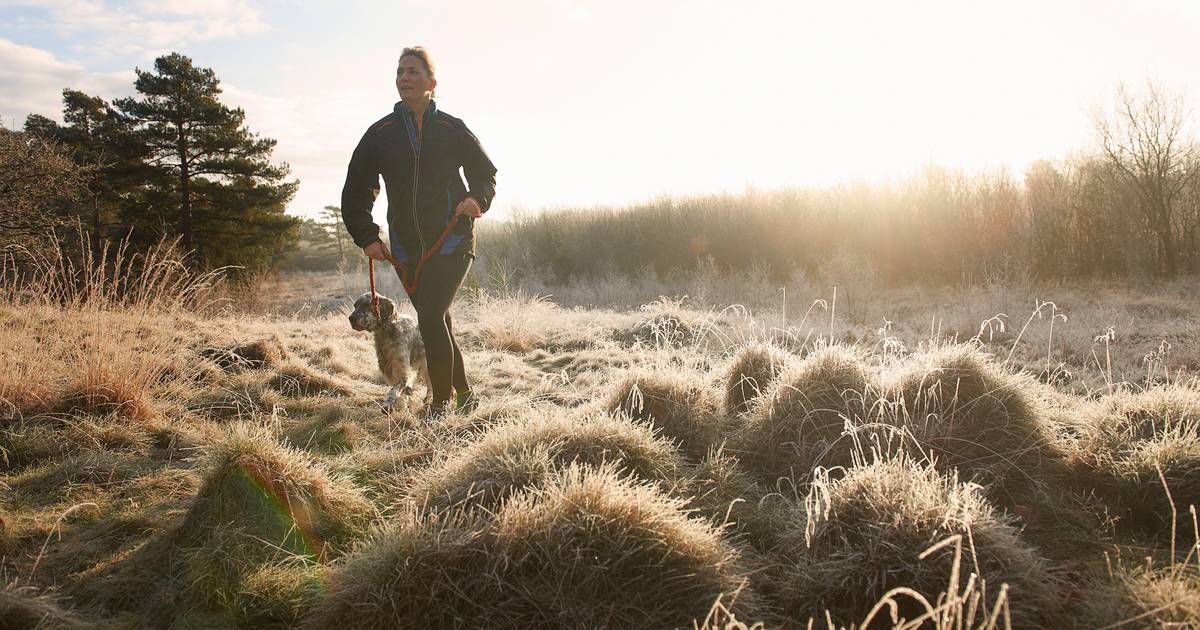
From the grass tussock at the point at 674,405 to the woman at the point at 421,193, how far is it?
3.93 feet

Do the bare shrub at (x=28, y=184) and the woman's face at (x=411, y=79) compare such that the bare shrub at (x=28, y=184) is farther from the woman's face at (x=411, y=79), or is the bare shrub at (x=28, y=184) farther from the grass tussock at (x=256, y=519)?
the grass tussock at (x=256, y=519)

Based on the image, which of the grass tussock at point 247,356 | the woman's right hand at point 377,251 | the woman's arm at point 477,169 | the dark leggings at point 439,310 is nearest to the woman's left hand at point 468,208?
the woman's arm at point 477,169

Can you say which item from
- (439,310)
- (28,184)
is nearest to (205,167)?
(28,184)

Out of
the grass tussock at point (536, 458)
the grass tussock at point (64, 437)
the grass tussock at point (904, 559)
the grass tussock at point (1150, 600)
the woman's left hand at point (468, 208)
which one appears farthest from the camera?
the woman's left hand at point (468, 208)

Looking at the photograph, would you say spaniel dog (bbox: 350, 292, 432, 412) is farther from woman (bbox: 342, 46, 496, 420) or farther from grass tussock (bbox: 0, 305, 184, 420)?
grass tussock (bbox: 0, 305, 184, 420)

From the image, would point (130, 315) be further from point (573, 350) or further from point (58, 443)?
point (573, 350)

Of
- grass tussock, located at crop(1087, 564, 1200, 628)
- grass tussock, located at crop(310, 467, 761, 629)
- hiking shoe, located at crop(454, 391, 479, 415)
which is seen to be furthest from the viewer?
hiking shoe, located at crop(454, 391, 479, 415)

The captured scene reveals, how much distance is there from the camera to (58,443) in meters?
3.64

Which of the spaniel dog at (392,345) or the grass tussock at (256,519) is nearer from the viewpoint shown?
the grass tussock at (256,519)

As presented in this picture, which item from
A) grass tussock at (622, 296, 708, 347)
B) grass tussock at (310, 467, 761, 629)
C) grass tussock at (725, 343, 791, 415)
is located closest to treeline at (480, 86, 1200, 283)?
grass tussock at (622, 296, 708, 347)

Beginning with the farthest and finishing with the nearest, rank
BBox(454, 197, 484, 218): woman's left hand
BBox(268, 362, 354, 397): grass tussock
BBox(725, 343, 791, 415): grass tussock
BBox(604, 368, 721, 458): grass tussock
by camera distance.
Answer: BBox(268, 362, 354, 397): grass tussock, BBox(725, 343, 791, 415): grass tussock, BBox(454, 197, 484, 218): woman's left hand, BBox(604, 368, 721, 458): grass tussock

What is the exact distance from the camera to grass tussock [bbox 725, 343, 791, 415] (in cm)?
420

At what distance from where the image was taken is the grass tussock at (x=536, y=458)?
263 centimetres

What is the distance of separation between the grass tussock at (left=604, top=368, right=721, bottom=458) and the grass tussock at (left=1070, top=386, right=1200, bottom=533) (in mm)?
1725
